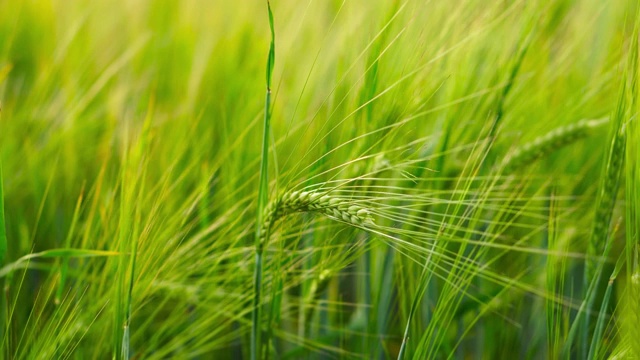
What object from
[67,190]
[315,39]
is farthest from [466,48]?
[67,190]

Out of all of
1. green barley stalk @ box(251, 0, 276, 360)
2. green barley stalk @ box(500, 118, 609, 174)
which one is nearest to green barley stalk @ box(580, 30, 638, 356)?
green barley stalk @ box(500, 118, 609, 174)

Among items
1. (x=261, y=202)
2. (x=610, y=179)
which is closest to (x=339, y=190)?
(x=261, y=202)

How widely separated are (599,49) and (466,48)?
262 millimetres

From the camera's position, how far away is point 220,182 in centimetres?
85

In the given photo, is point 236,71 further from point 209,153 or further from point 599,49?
point 599,49

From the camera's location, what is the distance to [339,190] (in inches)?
22.3

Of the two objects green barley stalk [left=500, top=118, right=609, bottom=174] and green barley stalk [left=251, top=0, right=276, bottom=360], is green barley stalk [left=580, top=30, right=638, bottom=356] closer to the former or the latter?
green barley stalk [left=500, top=118, right=609, bottom=174]

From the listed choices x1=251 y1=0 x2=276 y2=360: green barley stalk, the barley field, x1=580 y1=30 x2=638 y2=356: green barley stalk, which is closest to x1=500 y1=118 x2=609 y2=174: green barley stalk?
the barley field

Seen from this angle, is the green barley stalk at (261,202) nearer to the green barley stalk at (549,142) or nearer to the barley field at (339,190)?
the barley field at (339,190)

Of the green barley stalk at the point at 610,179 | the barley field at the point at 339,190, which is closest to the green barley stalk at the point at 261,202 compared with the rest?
the barley field at the point at 339,190

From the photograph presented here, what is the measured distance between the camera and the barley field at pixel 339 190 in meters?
0.60

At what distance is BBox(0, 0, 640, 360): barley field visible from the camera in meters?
0.60

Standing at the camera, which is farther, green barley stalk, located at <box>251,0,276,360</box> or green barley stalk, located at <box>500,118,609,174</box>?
green barley stalk, located at <box>500,118,609,174</box>

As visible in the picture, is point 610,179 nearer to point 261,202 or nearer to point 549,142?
point 549,142
